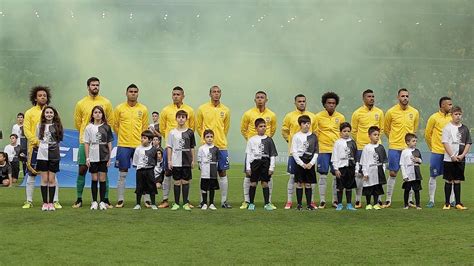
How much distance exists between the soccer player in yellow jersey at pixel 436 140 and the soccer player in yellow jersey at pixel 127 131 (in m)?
4.36

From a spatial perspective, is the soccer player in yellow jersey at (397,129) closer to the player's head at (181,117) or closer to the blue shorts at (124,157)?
the player's head at (181,117)

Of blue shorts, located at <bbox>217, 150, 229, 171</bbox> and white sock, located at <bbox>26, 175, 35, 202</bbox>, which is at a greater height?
blue shorts, located at <bbox>217, 150, 229, 171</bbox>

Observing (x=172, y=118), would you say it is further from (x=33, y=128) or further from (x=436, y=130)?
(x=436, y=130)

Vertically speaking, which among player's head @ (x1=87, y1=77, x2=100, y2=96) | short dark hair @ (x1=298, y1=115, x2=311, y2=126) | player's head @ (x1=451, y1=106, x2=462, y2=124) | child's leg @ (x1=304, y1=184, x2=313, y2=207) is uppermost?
player's head @ (x1=87, y1=77, x2=100, y2=96)

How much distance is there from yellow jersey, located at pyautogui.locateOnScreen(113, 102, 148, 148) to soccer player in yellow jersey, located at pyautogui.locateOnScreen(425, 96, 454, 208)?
4.33 m

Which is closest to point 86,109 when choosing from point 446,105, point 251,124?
point 251,124

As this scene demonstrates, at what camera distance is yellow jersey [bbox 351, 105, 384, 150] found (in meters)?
11.3

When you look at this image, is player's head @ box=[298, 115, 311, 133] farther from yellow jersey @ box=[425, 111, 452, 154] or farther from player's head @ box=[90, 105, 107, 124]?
player's head @ box=[90, 105, 107, 124]

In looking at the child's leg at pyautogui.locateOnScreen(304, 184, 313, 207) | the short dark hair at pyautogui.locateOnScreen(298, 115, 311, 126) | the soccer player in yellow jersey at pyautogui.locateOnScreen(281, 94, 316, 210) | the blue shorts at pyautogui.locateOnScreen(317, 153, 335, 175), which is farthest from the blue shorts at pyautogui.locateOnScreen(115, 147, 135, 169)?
the blue shorts at pyautogui.locateOnScreen(317, 153, 335, 175)

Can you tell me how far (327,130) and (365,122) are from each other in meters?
0.62

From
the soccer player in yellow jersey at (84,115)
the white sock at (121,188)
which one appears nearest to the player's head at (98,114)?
the soccer player in yellow jersey at (84,115)

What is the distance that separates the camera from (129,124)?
10766 mm

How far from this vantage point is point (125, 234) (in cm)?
782

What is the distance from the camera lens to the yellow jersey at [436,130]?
11.4 metres
